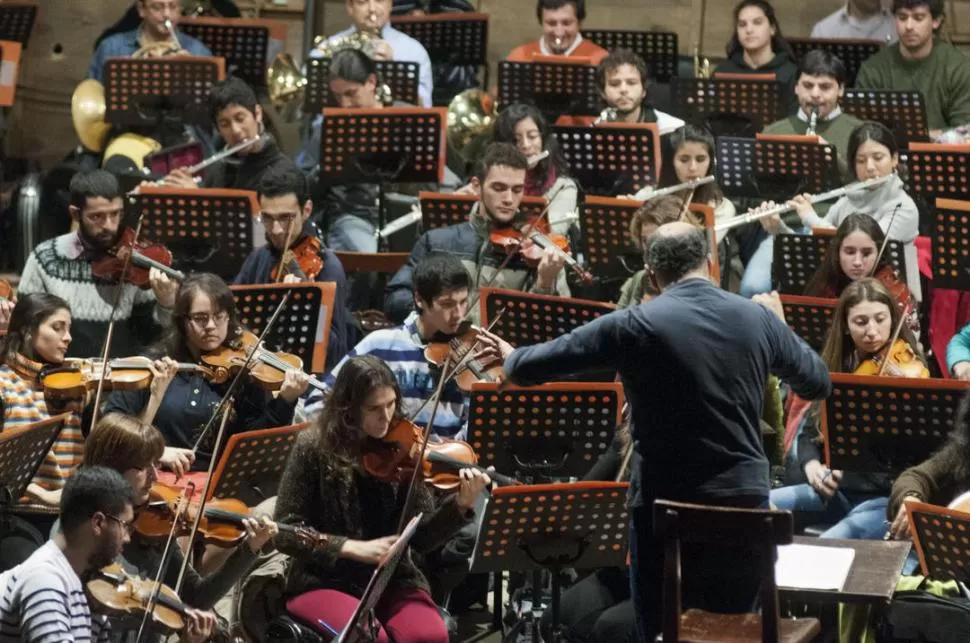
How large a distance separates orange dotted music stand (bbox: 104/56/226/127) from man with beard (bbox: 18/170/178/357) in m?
1.48

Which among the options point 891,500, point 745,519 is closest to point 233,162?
point 891,500

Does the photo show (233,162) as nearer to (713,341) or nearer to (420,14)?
(420,14)

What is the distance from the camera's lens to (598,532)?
4656 mm

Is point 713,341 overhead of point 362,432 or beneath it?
overhead

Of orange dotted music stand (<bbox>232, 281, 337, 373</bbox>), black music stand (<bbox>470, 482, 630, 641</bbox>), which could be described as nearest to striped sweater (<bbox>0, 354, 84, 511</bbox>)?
orange dotted music stand (<bbox>232, 281, 337, 373</bbox>)

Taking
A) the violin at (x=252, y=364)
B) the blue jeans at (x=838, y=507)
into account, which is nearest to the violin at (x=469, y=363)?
the violin at (x=252, y=364)

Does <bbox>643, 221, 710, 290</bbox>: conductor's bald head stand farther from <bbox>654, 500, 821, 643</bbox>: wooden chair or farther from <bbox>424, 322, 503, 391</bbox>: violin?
<bbox>424, 322, 503, 391</bbox>: violin

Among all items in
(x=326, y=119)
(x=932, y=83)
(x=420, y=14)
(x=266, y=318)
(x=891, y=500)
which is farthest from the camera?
(x=420, y=14)

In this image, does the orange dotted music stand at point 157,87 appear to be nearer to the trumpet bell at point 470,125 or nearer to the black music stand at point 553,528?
the trumpet bell at point 470,125

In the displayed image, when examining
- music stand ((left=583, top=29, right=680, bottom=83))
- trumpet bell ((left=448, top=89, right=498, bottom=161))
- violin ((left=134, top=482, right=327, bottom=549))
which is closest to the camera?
violin ((left=134, top=482, right=327, bottom=549))

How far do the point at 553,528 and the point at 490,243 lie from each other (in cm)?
176

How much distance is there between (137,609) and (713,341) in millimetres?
1366

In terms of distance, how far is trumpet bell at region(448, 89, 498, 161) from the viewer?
25.7 ft

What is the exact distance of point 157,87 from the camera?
24.4ft
